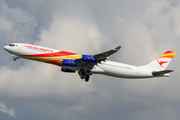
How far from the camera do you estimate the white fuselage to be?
56.2 metres

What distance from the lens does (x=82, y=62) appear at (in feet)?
187

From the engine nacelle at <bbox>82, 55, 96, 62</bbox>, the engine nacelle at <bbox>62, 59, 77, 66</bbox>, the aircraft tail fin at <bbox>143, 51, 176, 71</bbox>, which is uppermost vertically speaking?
the aircraft tail fin at <bbox>143, 51, 176, 71</bbox>

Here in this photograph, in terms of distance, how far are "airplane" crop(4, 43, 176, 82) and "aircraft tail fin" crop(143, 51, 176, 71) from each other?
1.39m

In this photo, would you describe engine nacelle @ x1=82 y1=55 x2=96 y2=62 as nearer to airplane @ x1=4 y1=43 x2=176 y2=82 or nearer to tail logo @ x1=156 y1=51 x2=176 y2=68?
airplane @ x1=4 y1=43 x2=176 y2=82

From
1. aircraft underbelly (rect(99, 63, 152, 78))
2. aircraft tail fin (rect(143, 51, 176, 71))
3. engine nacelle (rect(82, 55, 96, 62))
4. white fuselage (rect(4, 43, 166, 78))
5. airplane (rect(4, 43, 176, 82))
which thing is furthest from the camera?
aircraft tail fin (rect(143, 51, 176, 71))

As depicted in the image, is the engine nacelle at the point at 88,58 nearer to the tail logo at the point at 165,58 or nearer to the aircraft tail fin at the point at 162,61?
the aircraft tail fin at the point at 162,61

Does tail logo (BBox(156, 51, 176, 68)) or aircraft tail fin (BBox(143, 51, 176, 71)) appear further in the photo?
tail logo (BBox(156, 51, 176, 68))

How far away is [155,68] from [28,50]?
28856mm

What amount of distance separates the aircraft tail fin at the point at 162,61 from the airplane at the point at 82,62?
4.56ft

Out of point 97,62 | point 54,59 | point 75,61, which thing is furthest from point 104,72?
point 54,59

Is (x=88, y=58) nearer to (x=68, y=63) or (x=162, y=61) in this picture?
(x=68, y=63)

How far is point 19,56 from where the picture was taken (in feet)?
188

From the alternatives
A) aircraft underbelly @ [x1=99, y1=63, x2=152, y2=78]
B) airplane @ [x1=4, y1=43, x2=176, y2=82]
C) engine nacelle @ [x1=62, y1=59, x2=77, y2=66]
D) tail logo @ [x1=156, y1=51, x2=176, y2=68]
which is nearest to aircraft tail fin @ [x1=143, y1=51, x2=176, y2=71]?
tail logo @ [x1=156, y1=51, x2=176, y2=68]

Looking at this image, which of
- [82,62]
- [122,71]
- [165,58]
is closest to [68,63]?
[82,62]
